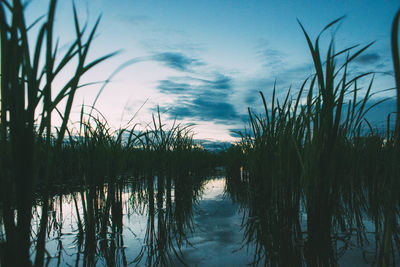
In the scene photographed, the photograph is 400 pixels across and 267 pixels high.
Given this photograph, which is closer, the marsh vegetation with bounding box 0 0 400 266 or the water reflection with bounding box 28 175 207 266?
the marsh vegetation with bounding box 0 0 400 266

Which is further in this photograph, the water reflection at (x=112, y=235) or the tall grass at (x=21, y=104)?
the water reflection at (x=112, y=235)

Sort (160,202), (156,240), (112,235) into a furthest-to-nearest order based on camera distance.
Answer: (160,202), (112,235), (156,240)

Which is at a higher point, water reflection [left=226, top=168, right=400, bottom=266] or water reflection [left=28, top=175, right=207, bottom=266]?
water reflection [left=226, top=168, right=400, bottom=266]

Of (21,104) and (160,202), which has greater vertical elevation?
(21,104)

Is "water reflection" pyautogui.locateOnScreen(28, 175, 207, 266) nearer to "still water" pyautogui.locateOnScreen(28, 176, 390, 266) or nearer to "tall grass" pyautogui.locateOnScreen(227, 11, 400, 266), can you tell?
"still water" pyautogui.locateOnScreen(28, 176, 390, 266)

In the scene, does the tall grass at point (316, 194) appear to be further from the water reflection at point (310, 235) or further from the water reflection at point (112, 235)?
the water reflection at point (112, 235)

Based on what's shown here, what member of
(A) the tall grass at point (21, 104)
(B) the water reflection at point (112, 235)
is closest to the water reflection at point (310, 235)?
(B) the water reflection at point (112, 235)

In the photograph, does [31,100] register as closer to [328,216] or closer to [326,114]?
[326,114]

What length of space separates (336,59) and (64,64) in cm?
143

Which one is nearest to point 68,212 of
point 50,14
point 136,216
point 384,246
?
point 136,216

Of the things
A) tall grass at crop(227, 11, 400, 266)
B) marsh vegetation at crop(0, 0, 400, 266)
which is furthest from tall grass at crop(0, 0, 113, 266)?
tall grass at crop(227, 11, 400, 266)

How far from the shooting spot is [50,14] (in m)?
0.68

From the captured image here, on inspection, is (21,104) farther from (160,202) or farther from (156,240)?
(160,202)

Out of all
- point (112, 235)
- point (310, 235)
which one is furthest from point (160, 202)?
point (310, 235)
